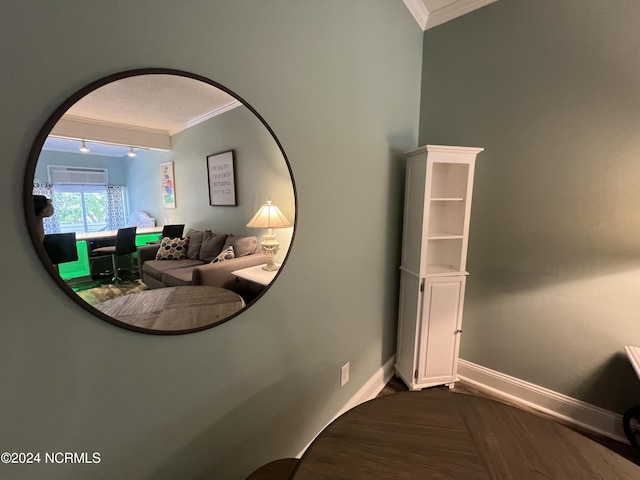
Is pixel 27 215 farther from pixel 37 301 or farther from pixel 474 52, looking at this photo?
pixel 474 52

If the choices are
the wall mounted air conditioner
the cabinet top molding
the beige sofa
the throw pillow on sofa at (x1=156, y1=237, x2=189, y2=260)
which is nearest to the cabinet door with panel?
the cabinet top molding

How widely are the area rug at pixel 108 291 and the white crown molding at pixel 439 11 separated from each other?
7.80 ft

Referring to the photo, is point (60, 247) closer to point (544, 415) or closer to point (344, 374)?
point (344, 374)

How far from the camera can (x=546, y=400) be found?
1880 millimetres

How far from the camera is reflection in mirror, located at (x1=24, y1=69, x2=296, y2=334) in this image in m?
0.62

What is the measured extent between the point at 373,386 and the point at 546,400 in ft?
4.02

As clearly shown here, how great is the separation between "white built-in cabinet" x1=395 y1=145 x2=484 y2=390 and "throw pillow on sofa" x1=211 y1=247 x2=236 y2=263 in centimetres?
136

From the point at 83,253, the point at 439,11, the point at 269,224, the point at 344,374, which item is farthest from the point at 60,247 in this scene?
the point at 439,11

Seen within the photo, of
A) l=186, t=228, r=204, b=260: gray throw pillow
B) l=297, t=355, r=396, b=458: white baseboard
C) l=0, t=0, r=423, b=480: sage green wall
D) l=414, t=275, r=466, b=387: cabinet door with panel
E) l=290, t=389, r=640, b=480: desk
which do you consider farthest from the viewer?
l=414, t=275, r=466, b=387: cabinet door with panel

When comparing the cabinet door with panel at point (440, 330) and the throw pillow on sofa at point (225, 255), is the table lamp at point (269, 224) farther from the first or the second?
the cabinet door with panel at point (440, 330)

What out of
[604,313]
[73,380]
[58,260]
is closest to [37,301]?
[58,260]

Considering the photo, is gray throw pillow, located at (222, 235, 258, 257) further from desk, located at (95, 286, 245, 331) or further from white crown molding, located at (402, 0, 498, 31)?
white crown molding, located at (402, 0, 498, 31)

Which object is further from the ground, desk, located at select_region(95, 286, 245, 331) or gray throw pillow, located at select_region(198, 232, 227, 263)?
gray throw pillow, located at select_region(198, 232, 227, 263)

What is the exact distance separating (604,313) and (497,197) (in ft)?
3.18
